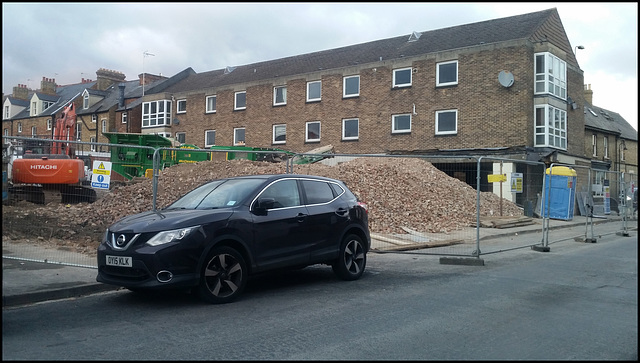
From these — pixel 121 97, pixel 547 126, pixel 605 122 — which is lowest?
pixel 547 126

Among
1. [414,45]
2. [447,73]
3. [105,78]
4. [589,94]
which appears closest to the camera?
[447,73]

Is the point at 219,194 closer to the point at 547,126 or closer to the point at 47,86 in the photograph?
the point at 547,126

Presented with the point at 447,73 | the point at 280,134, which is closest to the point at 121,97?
the point at 280,134

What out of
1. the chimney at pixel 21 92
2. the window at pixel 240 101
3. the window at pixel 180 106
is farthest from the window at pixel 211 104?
the chimney at pixel 21 92

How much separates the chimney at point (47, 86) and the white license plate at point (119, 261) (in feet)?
182

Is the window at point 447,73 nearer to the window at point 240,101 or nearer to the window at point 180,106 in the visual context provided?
the window at point 240,101

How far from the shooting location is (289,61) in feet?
133

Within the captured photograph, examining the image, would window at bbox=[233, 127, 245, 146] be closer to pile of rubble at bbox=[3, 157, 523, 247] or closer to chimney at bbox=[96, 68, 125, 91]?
pile of rubble at bbox=[3, 157, 523, 247]

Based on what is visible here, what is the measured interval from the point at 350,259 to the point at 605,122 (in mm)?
40115

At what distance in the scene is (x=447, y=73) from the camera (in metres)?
30.4

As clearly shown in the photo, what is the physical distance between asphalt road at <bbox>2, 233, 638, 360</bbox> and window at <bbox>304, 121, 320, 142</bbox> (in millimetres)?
26857

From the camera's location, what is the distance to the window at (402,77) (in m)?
31.8

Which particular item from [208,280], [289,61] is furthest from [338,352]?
[289,61]

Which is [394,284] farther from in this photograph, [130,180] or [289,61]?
[289,61]
